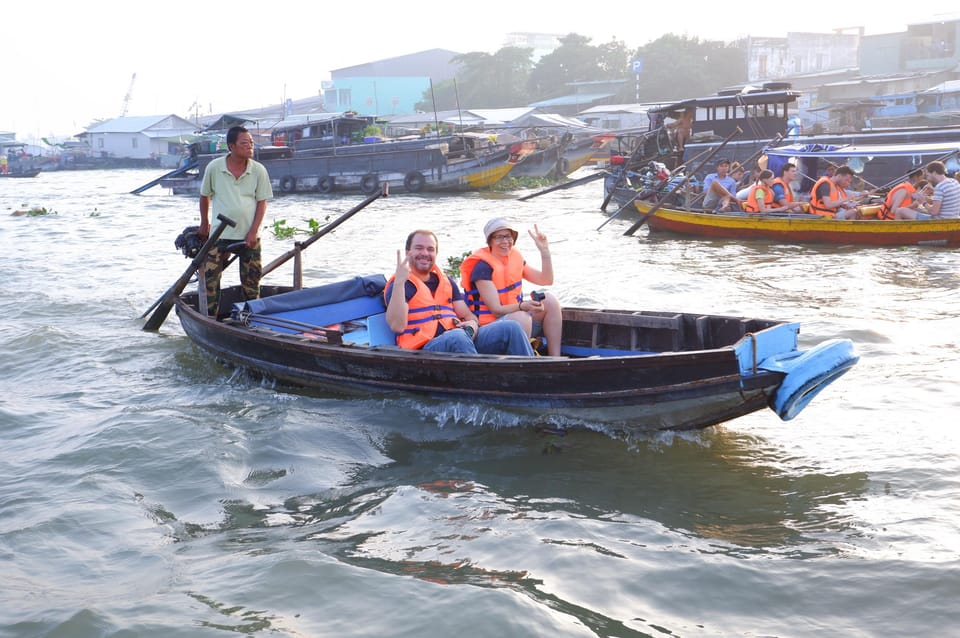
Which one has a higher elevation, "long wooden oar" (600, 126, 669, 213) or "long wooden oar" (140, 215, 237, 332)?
"long wooden oar" (600, 126, 669, 213)

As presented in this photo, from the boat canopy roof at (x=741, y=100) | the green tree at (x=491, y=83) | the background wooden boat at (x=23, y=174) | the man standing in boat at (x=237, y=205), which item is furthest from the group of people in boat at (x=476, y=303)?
the green tree at (x=491, y=83)

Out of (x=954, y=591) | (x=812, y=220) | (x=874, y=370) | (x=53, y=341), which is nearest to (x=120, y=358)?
(x=53, y=341)

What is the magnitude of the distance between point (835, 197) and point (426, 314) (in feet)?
34.2

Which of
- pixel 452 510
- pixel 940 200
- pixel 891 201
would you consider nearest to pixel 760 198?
pixel 891 201

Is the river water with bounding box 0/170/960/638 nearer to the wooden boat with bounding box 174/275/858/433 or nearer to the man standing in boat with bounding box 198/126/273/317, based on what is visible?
the wooden boat with bounding box 174/275/858/433

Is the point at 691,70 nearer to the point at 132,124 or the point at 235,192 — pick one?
the point at 132,124

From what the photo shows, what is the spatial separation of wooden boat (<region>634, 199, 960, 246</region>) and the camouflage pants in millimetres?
9529

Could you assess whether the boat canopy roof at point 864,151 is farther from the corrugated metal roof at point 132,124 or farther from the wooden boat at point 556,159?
the corrugated metal roof at point 132,124

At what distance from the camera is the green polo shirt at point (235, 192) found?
7836mm

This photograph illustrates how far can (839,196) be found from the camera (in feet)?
47.6

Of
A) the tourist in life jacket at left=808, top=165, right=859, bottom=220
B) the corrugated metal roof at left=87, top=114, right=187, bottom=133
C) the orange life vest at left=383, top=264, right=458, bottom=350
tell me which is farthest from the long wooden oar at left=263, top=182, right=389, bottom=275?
the corrugated metal roof at left=87, top=114, right=187, bottom=133

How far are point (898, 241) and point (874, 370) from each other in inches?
277

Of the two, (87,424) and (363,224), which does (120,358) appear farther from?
(363,224)

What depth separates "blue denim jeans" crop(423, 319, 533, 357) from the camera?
6.10m
